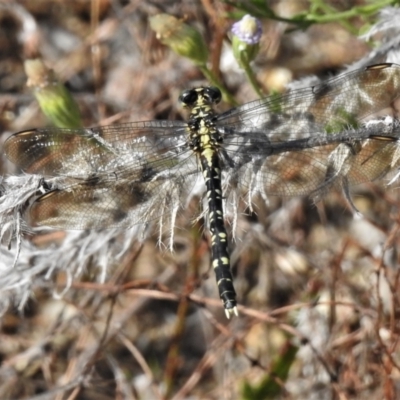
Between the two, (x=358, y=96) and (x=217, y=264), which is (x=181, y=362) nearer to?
(x=217, y=264)

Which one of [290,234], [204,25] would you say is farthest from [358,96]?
[204,25]

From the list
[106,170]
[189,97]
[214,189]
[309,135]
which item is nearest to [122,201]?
[106,170]

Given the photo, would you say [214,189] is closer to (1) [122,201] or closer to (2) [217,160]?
(2) [217,160]

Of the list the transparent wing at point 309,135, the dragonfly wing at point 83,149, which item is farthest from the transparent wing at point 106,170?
the transparent wing at point 309,135

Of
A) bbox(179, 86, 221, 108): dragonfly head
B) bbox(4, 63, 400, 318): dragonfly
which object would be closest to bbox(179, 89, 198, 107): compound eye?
bbox(179, 86, 221, 108): dragonfly head

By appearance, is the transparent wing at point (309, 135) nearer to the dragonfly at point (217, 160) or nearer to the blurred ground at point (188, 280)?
the dragonfly at point (217, 160)
